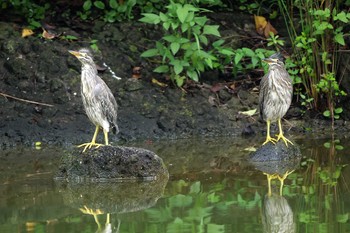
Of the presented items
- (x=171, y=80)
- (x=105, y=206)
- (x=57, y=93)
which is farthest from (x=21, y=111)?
(x=105, y=206)

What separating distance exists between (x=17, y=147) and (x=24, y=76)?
57.7 inches

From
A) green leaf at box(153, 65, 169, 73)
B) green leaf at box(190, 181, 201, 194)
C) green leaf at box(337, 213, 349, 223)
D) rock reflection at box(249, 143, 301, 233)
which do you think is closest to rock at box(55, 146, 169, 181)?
green leaf at box(190, 181, 201, 194)

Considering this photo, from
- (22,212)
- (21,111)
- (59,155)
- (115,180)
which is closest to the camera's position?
(22,212)

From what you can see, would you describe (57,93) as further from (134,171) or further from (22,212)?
(22,212)

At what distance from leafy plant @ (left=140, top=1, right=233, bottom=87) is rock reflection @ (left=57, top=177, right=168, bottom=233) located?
3.13 meters

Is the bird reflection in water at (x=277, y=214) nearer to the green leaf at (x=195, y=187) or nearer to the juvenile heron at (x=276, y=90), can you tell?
the green leaf at (x=195, y=187)

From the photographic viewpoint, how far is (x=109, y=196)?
10.1 metres

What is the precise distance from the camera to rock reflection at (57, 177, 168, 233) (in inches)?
376

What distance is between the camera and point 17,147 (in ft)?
40.9

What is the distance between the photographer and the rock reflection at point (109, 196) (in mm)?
9555

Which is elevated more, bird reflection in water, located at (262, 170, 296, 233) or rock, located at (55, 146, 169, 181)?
rock, located at (55, 146, 169, 181)

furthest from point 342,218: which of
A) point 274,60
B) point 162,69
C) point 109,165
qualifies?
point 162,69

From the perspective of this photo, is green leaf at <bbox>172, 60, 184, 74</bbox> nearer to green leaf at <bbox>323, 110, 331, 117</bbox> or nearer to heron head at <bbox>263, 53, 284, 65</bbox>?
heron head at <bbox>263, 53, 284, 65</bbox>

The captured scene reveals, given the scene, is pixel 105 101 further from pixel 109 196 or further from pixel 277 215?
pixel 277 215
